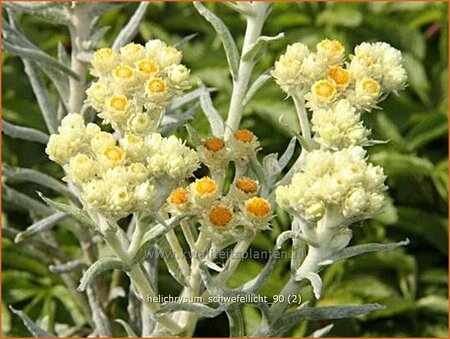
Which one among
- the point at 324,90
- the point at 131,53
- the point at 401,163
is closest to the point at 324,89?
the point at 324,90

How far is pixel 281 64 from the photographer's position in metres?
0.97

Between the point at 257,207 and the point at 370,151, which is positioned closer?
the point at 257,207

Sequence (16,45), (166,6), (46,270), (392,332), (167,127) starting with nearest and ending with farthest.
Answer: (167,127), (16,45), (46,270), (392,332), (166,6)

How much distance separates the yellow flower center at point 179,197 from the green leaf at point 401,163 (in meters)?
0.71

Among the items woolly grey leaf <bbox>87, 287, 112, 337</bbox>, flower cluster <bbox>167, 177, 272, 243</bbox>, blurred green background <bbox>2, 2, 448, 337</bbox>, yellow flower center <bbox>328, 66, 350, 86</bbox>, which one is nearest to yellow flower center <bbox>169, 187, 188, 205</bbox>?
flower cluster <bbox>167, 177, 272, 243</bbox>

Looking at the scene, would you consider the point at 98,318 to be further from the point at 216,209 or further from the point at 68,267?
the point at 216,209

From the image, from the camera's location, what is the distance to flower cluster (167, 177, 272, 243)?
2.98 ft

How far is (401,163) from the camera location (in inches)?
62.8

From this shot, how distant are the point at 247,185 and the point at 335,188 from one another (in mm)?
126

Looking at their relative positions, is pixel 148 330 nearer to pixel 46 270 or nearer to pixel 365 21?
pixel 46 270

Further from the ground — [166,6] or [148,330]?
[166,6]

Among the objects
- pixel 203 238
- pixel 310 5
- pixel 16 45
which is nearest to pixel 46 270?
pixel 16 45

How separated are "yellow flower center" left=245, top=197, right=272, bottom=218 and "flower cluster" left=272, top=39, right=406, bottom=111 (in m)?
0.12

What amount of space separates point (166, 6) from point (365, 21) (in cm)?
42
